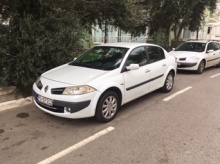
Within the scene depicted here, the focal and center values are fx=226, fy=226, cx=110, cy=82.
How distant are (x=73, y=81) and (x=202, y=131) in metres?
2.49

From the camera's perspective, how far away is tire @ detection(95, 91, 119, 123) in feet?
13.6

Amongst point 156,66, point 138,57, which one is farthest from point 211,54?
point 138,57

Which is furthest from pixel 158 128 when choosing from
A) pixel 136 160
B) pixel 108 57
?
pixel 108 57

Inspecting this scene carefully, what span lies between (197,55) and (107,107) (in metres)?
6.27

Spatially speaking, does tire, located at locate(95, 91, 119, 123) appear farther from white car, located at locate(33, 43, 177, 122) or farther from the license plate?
the license plate

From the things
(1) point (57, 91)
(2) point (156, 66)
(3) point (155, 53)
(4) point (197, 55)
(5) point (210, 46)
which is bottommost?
(1) point (57, 91)

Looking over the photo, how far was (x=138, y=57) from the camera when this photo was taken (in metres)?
5.16

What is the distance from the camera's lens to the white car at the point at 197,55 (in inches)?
358

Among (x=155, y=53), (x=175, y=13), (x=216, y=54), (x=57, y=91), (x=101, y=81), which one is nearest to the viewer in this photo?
(x=57, y=91)

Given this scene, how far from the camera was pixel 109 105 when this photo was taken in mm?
4348

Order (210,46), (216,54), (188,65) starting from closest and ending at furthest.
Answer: (188,65) < (210,46) < (216,54)

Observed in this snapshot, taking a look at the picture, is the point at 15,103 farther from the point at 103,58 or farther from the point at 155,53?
the point at 155,53

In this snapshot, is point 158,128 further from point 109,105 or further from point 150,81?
point 150,81

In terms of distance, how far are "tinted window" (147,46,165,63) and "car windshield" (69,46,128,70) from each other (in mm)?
836
